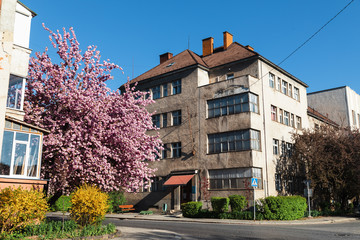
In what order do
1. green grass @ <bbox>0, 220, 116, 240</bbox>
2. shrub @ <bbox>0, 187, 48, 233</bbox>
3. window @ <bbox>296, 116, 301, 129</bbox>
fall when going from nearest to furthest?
shrub @ <bbox>0, 187, 48, 233</bbox> < green grass @ <bbox>0, 220, 116, 240</bbox> < window @ <bbox>296, 116, 301, 129</bbox>

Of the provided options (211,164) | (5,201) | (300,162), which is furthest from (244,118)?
(5,201)

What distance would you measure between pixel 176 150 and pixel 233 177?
23.4 ft

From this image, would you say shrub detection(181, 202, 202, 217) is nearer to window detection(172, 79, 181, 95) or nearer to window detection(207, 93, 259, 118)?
window detection(207, 93, 259, 118)

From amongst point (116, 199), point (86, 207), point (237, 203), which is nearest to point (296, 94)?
point (237, 203)

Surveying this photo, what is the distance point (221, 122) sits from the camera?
3138 cm

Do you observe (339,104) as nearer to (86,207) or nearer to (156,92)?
(156,92)

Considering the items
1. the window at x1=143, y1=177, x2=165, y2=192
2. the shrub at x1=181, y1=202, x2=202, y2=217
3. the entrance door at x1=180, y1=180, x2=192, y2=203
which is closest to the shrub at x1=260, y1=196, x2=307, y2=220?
the shrub at x1=181, y1=202, x2=202, y2=217

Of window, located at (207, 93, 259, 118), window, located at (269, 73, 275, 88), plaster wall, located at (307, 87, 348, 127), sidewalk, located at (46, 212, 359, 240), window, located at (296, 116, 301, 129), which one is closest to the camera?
sidewalk, located at (46, 212, 359, 240)

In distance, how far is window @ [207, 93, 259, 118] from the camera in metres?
30.2

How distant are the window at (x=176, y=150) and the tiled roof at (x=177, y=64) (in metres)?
7.73

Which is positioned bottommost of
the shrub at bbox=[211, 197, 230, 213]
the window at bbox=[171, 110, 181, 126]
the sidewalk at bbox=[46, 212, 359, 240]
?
the sidewalk at bbox=[46, 212, 359, 240]

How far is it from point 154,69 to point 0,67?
98.5 ft

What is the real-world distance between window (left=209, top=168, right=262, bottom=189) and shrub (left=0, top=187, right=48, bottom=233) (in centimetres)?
1936

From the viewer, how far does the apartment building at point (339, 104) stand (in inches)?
1883
